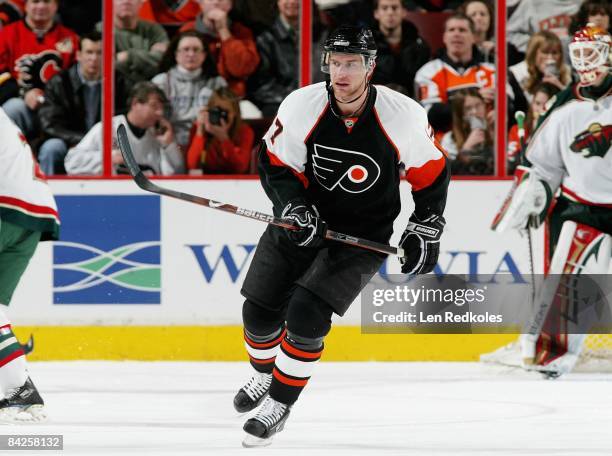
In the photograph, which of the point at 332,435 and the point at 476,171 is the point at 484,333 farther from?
the point at 332,435

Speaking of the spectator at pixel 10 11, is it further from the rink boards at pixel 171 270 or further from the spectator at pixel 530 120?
the spectator at pixel 530 120

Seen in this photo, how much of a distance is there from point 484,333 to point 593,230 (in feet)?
2.31

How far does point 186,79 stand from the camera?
21.1 feet

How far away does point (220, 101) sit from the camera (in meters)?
6.43

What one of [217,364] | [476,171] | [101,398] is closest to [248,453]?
[101,398]

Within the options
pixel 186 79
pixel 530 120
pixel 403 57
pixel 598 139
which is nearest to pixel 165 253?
pixel 186 79

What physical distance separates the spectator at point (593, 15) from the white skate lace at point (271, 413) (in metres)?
2.84

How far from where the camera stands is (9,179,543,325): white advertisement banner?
6387 millimetres

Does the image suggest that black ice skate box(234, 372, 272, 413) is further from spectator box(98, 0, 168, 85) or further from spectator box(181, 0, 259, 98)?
spectator box(98, 0, 168, 85)

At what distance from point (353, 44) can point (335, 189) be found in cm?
46

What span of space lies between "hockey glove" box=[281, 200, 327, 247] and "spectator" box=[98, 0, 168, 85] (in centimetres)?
226

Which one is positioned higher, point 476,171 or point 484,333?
point 476,171

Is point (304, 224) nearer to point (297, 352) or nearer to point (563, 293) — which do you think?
point (297, 352)

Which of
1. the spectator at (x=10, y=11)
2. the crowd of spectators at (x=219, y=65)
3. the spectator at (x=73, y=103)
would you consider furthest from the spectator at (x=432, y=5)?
the spectator at (x=10, y=11)
